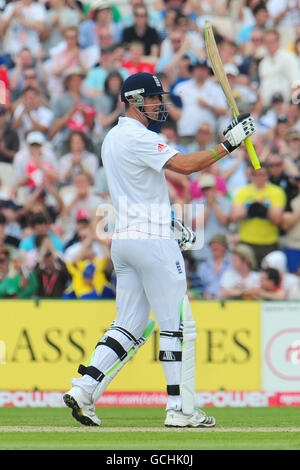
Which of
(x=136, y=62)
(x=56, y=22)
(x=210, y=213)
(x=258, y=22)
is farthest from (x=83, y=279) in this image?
(x=258, y=22)

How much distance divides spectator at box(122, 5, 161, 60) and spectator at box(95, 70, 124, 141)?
3.97ft

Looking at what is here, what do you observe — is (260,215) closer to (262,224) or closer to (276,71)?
(262,224)

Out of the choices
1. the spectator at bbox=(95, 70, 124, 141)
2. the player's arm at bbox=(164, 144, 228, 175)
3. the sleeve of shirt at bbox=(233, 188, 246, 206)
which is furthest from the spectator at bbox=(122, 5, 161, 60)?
the player's arm at bbox=(164, 144, 228, 175)

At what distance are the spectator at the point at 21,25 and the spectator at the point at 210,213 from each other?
4.26 m

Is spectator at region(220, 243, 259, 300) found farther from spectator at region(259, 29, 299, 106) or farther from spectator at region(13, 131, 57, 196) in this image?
spectator at region(259, 29, 299, 106)

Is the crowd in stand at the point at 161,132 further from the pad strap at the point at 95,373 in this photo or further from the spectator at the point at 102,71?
the pad strap at the point at 95,373

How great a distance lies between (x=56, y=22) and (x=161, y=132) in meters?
3.44

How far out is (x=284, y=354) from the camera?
11.8 meters

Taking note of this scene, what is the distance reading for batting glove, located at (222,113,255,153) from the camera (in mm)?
7836

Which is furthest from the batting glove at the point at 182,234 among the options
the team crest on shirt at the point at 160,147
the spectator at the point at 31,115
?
the spectator at the point at 31,115

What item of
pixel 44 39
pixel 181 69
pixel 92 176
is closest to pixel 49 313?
pixel 92 176

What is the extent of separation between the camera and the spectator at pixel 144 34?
17.0m

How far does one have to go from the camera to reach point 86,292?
13.0m

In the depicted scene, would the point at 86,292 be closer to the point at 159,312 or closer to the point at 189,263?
the point at 189,263
